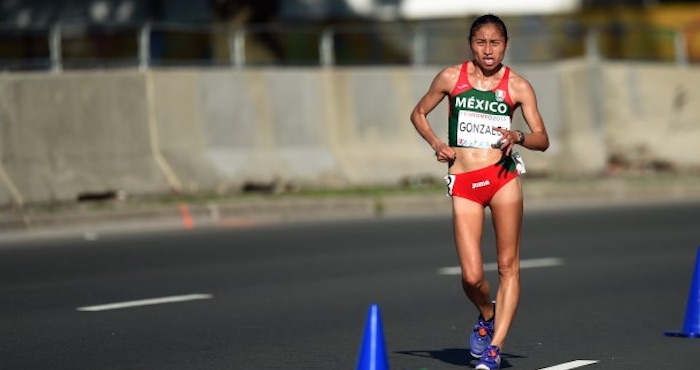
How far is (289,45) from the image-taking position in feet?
79.4

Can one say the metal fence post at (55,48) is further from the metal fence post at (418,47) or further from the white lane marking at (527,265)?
the white lane marking at (527,265)

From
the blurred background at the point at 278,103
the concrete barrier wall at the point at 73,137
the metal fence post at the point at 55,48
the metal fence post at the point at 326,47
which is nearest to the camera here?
the concrete barrier wall at the point at 73,137

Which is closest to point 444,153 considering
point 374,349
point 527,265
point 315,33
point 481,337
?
point 481,337

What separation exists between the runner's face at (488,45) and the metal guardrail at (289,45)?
11954 millimetres

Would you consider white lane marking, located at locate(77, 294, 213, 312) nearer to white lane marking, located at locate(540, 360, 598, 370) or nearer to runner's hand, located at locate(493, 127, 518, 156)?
white lane marking, located at locate(540, 360, 598, 370)

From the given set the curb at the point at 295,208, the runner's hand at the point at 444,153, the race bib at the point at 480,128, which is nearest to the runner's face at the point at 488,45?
the race bib at the point at 480,128

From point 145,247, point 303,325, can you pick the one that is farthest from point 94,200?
point 303,325

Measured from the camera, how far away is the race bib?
9297 millimetres

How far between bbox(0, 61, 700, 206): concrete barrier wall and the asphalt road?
1.70 metres

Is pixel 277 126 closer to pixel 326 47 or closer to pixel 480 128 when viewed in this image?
pixel 326 47

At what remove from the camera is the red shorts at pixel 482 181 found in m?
9.28

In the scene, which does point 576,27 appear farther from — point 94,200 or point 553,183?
point 94,200

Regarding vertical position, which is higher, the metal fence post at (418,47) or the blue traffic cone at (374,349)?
the metal fence post at (418,47)

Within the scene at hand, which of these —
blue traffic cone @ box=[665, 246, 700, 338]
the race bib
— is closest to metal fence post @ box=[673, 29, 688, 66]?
blue traffic cone @ box=[665, 246, 700, 338]
